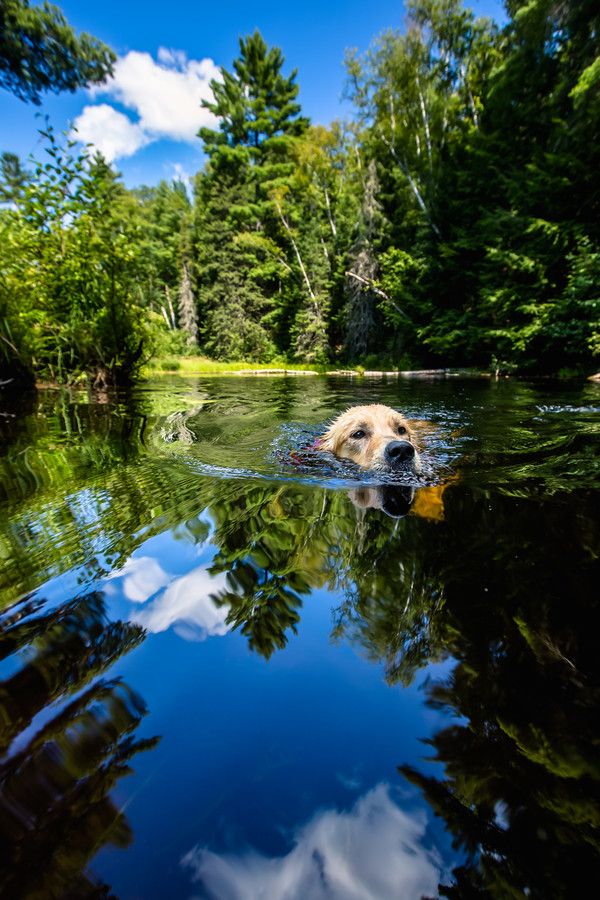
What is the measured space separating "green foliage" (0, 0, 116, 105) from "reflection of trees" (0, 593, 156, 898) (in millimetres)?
8540

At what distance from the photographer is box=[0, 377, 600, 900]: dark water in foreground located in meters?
0.67

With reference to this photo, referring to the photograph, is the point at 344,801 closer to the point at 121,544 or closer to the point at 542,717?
the point at 542,717

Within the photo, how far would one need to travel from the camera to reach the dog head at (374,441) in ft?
11.5

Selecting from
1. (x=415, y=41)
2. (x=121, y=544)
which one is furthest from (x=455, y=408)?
(x=415, y=41)

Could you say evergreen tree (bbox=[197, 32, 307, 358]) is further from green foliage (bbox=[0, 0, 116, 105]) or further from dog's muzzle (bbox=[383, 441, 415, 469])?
dog's muzzle (bbox=[383, 441, 415, 469])

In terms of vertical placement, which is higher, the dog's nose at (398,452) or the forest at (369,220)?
the forest at (369,220)

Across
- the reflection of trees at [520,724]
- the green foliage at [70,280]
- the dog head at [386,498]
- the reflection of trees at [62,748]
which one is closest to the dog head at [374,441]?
the dog head at [386,498]

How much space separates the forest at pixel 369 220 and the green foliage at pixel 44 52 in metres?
0.02

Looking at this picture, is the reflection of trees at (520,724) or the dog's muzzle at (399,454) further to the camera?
the dog's muzzle at (399,454)

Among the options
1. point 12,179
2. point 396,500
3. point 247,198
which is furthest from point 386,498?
point 247,198

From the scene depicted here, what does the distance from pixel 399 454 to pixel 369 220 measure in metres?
26.5

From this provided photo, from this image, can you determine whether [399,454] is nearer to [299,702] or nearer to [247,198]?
[299,702]

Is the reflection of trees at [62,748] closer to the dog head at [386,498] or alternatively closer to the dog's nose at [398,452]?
the dog head at [386,498]

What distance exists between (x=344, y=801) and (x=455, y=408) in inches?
317
